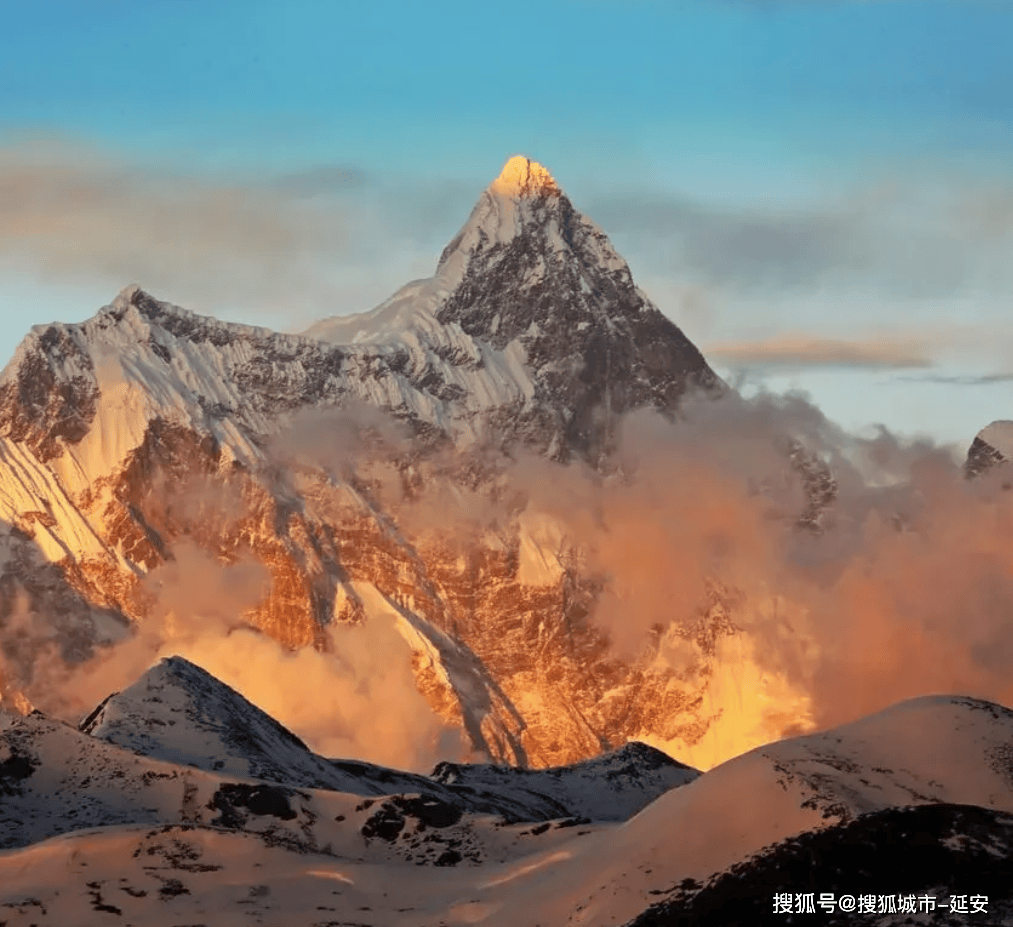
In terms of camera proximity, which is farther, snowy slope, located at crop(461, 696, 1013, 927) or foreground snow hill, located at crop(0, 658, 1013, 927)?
snowy slope, located at crop(461, 696, 1013, 927)

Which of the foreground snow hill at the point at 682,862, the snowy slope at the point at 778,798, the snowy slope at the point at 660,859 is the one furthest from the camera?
the snowy slope at the point at 778,798

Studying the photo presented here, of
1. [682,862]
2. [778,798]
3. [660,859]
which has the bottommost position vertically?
[682,862]

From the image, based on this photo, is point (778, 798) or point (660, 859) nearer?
point (660, 859)

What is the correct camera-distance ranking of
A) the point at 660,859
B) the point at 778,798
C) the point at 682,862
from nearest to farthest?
1. the point at 682,862
2. the point at 660,859
3. the point at 778,798

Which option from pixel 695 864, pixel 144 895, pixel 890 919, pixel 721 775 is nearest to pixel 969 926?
pixel 890 919

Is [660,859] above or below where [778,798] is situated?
below

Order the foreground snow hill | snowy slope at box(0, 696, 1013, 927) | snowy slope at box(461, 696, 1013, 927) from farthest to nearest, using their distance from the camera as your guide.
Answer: snowy slope at box(461, 696, 1013, 927) < snowy slope at box(0, 696, 1013, 927) < the foreground snow hill

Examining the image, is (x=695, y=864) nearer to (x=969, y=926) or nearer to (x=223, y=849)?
(x=969, y=926)

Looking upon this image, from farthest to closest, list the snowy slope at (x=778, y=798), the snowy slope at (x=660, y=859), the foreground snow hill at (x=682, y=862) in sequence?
the snowy slope at (x=778, y=798)
the snowy slope at (x=660, y=859)
the foreground snow hill at (x=682, y=862)

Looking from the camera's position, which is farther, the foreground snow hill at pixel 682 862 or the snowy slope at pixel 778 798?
the snowy slope at pixel 778 798

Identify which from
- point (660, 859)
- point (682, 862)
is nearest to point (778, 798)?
point (682, 862)

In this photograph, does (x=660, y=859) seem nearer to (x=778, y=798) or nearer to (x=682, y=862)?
(x=682, y=862)
